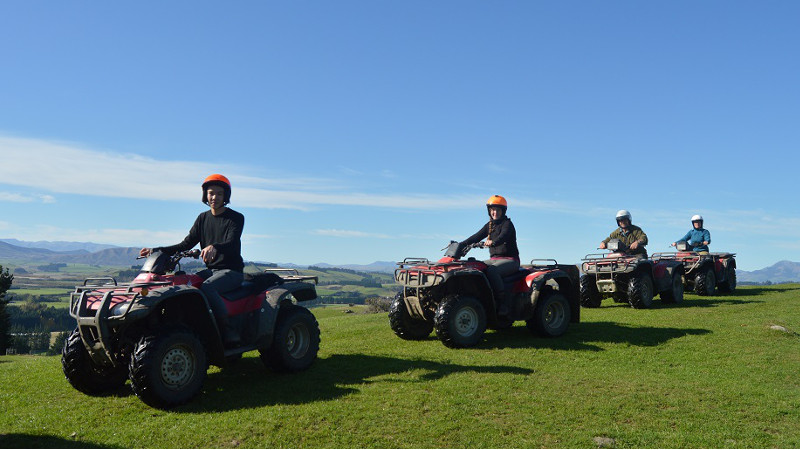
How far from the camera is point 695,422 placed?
713cm

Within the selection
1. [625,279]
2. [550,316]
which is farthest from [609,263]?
[550,316]

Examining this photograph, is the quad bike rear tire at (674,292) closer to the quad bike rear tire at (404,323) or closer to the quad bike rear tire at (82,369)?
the quad bike rear tire at (404,323)

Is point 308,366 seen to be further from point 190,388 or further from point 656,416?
point 656,416

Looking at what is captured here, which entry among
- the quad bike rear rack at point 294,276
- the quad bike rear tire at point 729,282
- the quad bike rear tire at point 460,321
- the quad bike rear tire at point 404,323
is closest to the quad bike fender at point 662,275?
the quad bike rear tire at point 729,282

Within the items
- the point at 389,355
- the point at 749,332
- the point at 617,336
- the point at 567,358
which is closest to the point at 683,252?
the point at 749,332

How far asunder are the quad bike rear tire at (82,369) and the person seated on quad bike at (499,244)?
7.32 meters

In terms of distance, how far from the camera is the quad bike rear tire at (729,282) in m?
23.9

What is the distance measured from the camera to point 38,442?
637 cm

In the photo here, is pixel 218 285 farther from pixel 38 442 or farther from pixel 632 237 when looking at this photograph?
pixel 632 237

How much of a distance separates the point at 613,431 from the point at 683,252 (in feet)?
61.0

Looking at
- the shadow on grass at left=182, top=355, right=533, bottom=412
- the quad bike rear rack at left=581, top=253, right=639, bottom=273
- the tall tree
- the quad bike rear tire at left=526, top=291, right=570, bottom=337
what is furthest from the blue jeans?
the tall tree

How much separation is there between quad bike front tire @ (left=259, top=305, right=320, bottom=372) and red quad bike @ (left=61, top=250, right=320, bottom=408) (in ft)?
0.06

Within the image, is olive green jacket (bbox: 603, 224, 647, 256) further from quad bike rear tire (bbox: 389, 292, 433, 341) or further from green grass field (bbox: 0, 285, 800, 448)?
quad bike rear tire (bbox: 389, 292, 433, 341)

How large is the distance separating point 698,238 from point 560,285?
13549 mm
